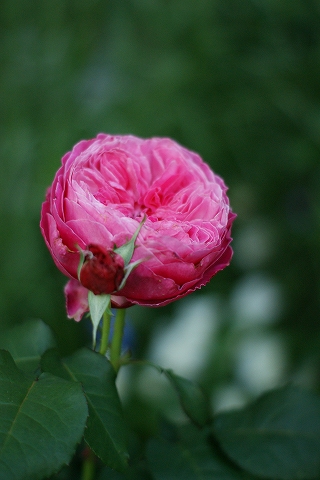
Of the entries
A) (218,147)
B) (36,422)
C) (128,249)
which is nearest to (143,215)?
(128,249)

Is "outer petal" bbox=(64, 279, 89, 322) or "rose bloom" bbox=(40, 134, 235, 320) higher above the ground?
"rose bloom" bbox=(40, 134, 235, 320)

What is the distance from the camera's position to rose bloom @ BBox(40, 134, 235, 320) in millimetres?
372

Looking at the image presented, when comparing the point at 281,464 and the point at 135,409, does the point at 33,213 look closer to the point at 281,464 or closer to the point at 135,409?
the point at 135,409

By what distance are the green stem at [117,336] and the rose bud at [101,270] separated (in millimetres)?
65

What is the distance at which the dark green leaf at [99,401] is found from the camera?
35 cm

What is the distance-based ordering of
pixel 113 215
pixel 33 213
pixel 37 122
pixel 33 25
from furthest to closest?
pixel 33 25 < pixel 37 122 < pixel 33 213 < pixel 113 215

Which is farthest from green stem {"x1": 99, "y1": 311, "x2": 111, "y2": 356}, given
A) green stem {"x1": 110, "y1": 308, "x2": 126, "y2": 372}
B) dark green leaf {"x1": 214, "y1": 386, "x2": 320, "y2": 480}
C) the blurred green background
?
the blurred green background

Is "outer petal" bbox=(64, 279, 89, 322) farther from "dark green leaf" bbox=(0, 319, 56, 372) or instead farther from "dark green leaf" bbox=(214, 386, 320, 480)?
"dark green leaf" bbox=(214, 386, 320, 480)

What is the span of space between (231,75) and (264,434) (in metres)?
0.91

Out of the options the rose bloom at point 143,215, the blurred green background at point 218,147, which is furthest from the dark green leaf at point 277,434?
the blurred green background at point 218,147

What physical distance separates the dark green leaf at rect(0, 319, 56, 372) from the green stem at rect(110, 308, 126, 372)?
5cm

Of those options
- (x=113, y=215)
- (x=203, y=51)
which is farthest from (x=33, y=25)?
(x=113, y=215)

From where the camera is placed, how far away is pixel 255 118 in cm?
121

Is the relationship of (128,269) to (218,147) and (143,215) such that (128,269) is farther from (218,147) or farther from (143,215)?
(218,147)
